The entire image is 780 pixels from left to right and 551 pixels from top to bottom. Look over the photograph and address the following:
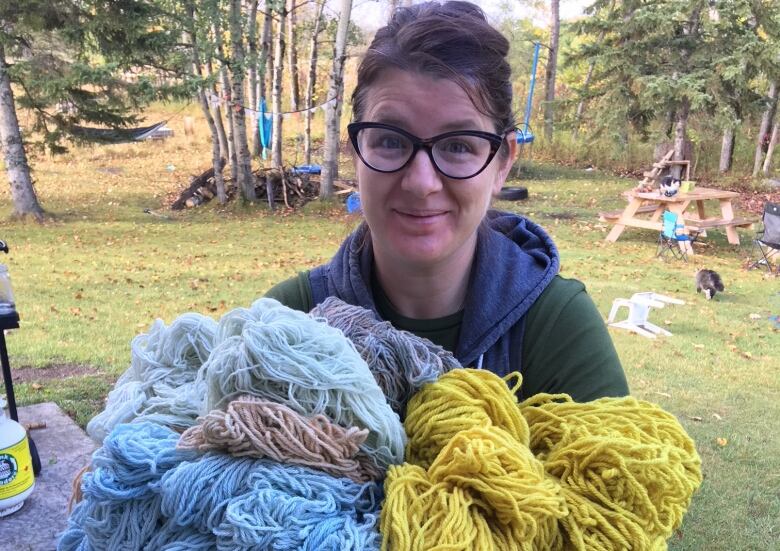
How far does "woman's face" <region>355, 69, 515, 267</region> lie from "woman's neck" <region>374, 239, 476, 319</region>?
72 mm

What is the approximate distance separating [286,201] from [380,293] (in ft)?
44.8

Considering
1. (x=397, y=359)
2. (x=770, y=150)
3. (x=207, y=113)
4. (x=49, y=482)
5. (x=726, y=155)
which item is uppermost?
(x=207, y=113)

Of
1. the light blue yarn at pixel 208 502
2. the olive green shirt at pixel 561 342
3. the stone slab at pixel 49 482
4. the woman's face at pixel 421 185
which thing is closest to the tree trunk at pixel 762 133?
the stone slab at pixel 49 482

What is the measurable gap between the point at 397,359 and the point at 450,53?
0.59 m

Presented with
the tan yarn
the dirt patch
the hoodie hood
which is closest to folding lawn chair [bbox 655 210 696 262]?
the dirt patch

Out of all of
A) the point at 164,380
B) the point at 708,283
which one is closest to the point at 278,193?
the point at 708,283

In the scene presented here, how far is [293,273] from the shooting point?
8.64m

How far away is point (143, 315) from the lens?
260 inches

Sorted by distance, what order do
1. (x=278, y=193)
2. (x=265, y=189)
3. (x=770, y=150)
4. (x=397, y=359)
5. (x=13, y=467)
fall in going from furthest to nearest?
(x=770, y=150) → (x=265, y=189) → (x=278, y=193) → (x=13, y=467) → (x=397, y=359)

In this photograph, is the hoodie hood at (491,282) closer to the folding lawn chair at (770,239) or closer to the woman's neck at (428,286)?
the woman's neck at (428,286)

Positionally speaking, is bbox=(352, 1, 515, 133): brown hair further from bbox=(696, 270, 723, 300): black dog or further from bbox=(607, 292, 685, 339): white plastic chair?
bbox=(696, 270, 723, 300): black dog

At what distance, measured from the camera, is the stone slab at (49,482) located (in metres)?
2.53

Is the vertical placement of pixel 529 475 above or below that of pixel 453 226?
below

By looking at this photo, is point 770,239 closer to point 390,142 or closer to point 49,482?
point 49,482
